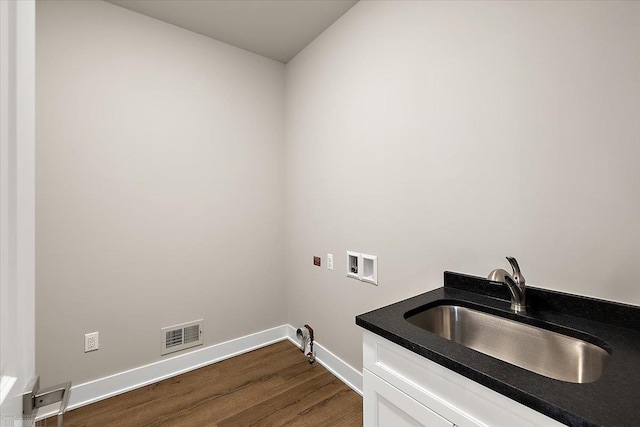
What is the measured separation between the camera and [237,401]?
6.19 ft

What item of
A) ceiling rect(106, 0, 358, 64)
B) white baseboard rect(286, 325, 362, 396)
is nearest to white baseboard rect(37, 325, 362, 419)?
white baseboard rect(286, 325, 362, 396)

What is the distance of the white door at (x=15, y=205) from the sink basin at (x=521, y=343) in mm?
1128

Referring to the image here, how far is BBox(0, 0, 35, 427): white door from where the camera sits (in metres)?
0.45

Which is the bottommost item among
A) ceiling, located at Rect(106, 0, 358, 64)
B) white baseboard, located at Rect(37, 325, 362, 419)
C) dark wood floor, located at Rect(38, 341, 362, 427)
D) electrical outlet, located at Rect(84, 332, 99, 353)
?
dark wood floor, located at Rect(38, 341, 362, 427)

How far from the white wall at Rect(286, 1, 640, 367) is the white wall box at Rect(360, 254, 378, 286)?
0.24ft

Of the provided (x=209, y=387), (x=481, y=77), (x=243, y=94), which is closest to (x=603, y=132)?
(x=481, y=77)

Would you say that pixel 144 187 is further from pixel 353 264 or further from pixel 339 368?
pixel 339 368

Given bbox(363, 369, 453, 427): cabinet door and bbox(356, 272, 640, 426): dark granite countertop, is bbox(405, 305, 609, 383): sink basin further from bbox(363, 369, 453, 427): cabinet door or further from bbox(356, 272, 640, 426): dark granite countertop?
bbox(363, 369, 453, 427): cabinet door

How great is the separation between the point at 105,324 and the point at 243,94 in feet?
6.75

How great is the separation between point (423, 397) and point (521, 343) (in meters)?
0.49

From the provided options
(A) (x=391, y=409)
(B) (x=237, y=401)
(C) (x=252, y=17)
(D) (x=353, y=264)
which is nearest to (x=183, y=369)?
(B) (x=237, y=401)

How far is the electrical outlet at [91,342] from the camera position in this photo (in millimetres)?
1911

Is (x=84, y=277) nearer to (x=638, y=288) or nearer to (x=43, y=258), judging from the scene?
(x=43, y=258)

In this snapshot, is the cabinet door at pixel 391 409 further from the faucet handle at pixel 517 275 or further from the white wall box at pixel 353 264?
the white wall box at pixel 353 264
